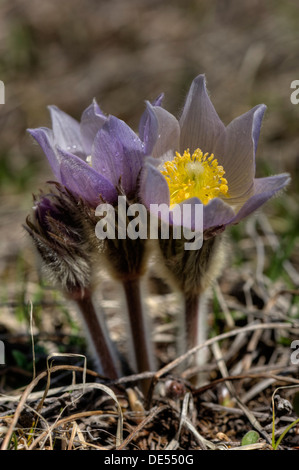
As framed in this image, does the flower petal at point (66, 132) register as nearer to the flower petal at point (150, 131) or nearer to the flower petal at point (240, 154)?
the flower petal at point (150, 131)

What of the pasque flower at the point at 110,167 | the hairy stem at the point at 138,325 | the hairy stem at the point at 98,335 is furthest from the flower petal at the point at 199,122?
the hairy stem at the point at 98,335

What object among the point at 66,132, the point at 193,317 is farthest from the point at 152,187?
the point at 193,317

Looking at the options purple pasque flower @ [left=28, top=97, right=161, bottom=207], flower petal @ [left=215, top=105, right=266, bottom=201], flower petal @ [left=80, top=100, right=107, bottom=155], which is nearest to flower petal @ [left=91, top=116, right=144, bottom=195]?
purple pasque flower @ [left=28, top=97, right=161, bottom=207]

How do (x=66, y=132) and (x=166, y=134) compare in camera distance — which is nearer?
(x=166, y=134)

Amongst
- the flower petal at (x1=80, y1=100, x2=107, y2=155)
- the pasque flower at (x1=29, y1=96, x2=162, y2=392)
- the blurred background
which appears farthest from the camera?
the blurred background

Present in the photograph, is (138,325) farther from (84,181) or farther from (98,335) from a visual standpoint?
(84,181)

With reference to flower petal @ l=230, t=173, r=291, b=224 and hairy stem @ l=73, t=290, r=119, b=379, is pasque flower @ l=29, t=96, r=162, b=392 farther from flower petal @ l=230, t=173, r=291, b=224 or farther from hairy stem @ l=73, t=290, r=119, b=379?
flower petal @ l=230, t=173, r=291, b=224
